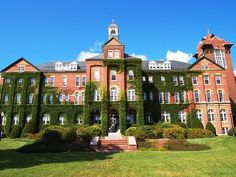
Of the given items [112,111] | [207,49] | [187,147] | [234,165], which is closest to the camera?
[234,165]

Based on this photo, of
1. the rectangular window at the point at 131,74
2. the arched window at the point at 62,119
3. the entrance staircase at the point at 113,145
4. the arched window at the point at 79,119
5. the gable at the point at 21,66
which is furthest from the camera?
the gable at the point at 21,66

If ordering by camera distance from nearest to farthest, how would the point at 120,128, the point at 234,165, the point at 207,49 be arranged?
1. the point at 234,165
2. the point at 120,128
3. the point at 207,49

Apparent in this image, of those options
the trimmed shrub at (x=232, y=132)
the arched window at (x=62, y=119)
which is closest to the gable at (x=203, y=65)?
the trimmed shrub at (x=232, y=132)

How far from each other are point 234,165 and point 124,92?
2630cm

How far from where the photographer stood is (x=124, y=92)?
3791 cm

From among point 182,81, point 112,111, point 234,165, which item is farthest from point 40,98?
point 234,165

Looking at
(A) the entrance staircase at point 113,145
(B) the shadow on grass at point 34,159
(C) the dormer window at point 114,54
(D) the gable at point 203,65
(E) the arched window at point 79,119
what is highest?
(C) the dormer window at point 114,54

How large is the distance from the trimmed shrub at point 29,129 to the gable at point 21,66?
11.3m

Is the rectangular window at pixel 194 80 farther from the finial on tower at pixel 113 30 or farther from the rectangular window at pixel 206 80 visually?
the finial on tower at pixel 113 30

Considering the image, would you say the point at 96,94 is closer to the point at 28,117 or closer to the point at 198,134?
the point at 28,117

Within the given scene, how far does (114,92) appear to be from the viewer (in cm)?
3859

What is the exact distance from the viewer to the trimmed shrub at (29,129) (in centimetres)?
3719

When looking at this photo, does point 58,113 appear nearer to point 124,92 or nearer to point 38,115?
point 38,115

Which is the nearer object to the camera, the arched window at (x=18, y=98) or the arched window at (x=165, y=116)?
the arched window at (x=165, y=116)
